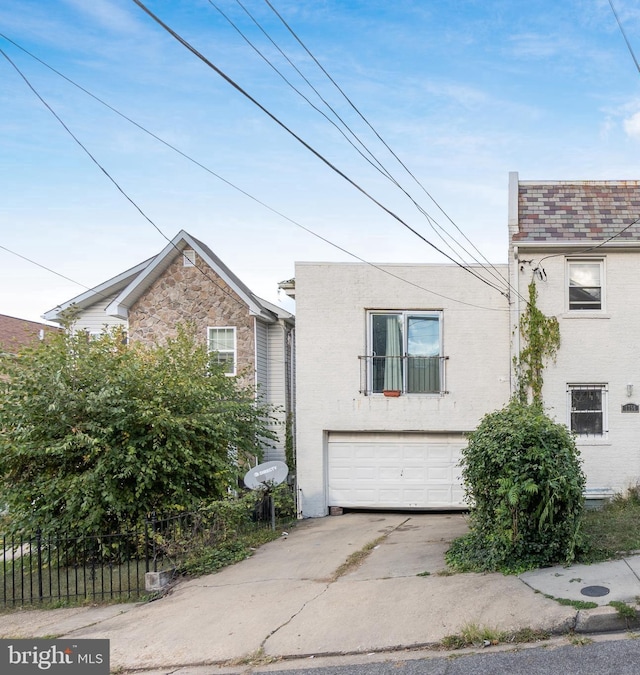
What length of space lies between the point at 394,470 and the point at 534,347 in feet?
14.2

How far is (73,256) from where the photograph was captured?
1562 centimetres

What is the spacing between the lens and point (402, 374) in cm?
1473

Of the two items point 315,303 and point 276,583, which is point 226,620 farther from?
point 315,303

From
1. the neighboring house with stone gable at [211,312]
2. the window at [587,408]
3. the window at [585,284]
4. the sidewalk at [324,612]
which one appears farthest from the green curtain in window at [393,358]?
the sidewalk at [324,612]

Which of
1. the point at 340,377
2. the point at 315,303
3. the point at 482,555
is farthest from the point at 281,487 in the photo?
the point at 482,555

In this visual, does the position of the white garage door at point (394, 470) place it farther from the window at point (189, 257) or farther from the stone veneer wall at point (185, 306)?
the window at point (189, 257)

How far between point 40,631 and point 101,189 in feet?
24.5

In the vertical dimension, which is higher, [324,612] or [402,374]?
[402,374]

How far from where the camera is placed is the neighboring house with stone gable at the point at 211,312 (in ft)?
55.9

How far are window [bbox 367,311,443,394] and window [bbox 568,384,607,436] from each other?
9.87 ft

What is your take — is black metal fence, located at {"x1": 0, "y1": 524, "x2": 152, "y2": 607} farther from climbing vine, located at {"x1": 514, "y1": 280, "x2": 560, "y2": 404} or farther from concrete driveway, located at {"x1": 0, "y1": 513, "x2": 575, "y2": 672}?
climbing vine, located at {"x1": 514, "y1": 280, "x2": 560, "y2": 404}

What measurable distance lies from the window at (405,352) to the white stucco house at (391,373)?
0.02 meters

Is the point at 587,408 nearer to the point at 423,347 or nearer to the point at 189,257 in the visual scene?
the point at 423,347
